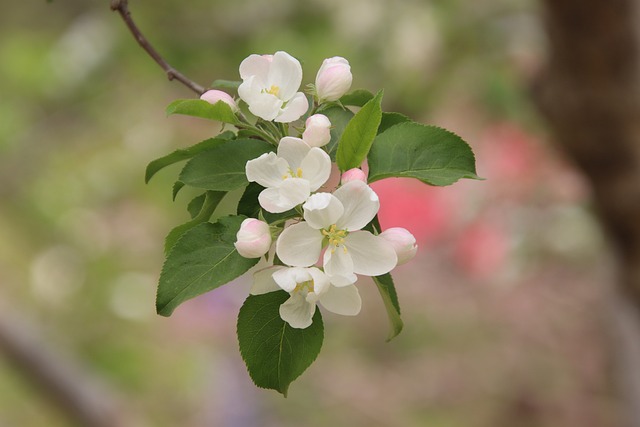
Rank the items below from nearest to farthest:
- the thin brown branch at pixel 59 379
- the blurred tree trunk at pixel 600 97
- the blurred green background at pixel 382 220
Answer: the blurred tree trunk at pixel 600 97
the thin brown branch at pixel 59 379
the blurred green background at pixel 382 220

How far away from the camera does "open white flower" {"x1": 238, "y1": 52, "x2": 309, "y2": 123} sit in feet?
1.35

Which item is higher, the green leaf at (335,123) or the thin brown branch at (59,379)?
the green leaf at (335,123)

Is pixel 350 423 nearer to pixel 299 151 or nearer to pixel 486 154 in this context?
pixel 486 154

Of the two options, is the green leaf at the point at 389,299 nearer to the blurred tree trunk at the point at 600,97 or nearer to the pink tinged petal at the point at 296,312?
the pink tinged petal at the point at 296,312

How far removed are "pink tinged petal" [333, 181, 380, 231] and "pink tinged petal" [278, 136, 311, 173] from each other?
25mm

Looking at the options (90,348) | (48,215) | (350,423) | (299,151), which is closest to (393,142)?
(299,151)

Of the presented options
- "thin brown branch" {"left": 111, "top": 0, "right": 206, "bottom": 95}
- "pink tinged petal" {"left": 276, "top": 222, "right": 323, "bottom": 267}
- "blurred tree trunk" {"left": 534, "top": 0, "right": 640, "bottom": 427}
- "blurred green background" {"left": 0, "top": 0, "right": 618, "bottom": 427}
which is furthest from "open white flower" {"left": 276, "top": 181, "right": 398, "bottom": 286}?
"blurred green background" {"left": 0, "top": 0, "right": 618, "bottom": 427}

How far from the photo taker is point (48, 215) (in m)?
2.15

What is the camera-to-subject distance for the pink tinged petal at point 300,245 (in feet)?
1.27

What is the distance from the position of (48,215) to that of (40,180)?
0.12 m

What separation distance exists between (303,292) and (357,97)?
12 centimetres

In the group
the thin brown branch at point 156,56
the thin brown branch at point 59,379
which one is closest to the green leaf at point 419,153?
the thin brown branch at point 156,56

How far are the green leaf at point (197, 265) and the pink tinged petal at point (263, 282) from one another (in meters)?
0.01

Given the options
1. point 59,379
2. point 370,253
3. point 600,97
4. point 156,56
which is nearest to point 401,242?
point 370,253
